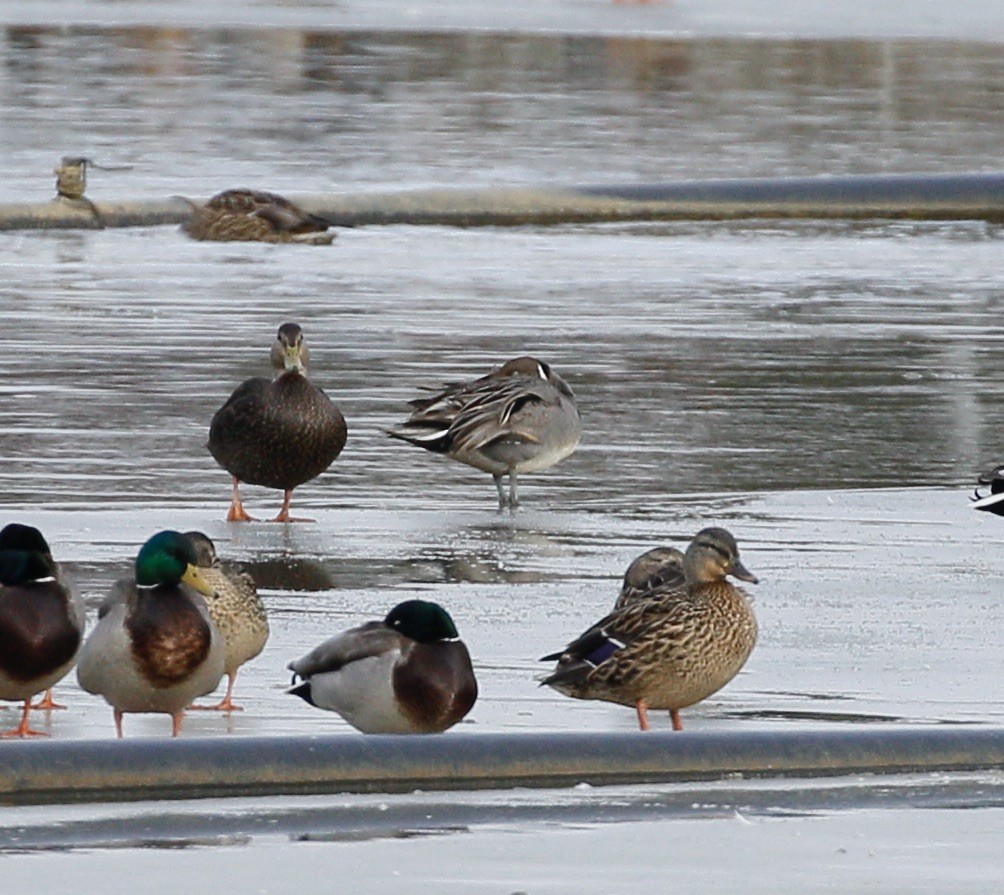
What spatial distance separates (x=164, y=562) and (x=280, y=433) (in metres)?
3.01

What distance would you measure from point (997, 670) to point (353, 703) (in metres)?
1.87

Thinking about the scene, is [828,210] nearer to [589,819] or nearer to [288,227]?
[288,227]

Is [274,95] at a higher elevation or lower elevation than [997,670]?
lower

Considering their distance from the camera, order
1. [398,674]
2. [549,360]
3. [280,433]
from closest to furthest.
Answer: [398,674], [280,433], [549,360]

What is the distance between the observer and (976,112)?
26.8 m

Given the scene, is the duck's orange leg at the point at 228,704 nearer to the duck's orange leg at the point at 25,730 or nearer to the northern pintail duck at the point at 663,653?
the duck's orange leg at the point at 25,730

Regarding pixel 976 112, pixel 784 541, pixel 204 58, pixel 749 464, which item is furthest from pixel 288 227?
pixel 204 58

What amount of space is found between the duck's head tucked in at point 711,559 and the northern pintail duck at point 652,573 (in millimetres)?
287

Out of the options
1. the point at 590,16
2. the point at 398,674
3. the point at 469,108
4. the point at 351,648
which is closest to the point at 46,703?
the point at 351,648

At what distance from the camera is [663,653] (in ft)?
23.4

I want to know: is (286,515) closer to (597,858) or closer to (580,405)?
(580,405)

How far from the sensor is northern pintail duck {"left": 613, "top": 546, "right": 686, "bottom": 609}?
26.0 ft

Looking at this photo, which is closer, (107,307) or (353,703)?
(353,703)

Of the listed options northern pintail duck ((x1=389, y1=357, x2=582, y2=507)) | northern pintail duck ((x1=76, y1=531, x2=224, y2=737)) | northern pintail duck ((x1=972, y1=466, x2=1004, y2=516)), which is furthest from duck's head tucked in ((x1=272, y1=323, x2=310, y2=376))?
northern pintail duck ((x1=76, y1=531, x2=224, y2=737))
